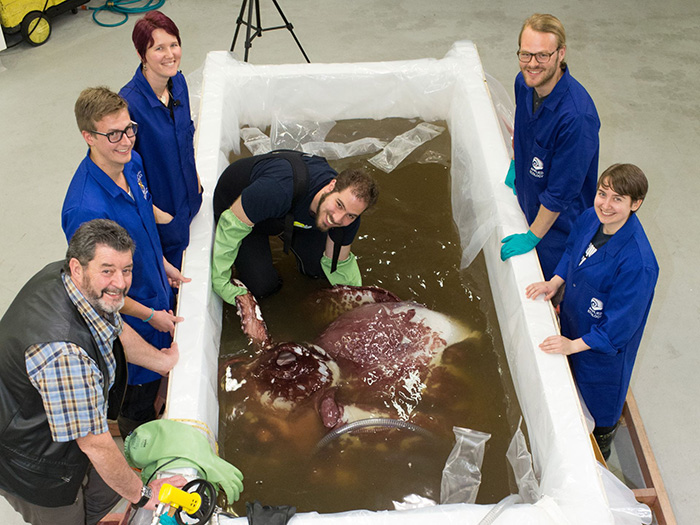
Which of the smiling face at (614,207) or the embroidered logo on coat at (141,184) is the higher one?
the smiling face at (614,207)

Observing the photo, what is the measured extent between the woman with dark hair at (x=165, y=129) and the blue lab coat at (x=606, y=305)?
53.1 inches

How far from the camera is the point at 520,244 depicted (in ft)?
7.41

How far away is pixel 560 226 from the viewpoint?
2312 mm

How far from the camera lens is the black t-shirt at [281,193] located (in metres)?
2.19

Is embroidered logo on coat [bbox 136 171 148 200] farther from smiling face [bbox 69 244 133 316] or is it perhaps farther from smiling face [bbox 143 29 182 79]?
smiling face [bbox 69 244 133 316]

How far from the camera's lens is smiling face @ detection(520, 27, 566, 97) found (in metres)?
2.02

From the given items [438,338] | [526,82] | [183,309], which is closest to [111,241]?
[183,309]

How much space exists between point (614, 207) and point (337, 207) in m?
0.86

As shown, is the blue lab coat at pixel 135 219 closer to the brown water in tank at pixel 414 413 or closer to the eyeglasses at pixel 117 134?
the eyeglasses at pixel 117 134

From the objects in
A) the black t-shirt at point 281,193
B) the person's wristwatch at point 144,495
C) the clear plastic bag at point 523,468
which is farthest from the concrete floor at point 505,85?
the black t-shirt at point 281,193

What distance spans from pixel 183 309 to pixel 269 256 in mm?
490

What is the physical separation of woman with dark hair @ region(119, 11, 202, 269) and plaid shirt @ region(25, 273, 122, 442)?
772 millimetres

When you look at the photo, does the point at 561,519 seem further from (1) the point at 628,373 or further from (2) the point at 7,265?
(2) the point at 7,265

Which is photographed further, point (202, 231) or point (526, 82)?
point (202, 231)
